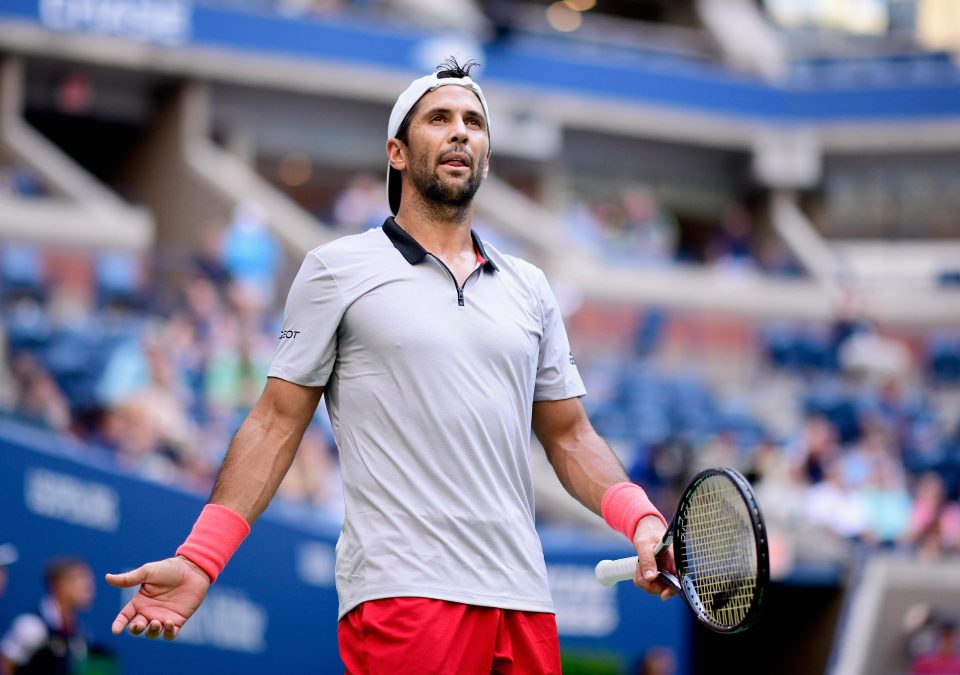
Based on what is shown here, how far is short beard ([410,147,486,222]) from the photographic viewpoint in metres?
3.31

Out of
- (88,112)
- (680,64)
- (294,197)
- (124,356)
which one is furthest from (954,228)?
(124,356)

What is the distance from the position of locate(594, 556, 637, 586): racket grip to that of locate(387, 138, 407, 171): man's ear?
1.05m

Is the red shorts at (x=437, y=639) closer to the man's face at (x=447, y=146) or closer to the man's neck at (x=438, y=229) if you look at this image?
the man's neck at (x=438, y=229)

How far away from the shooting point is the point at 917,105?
2347 centimetres

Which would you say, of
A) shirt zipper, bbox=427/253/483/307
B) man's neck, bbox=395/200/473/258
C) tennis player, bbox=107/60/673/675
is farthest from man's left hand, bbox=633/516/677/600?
man's neck, bbox=395/200/473/258

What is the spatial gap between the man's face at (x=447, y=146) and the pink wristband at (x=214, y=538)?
87 centimetres

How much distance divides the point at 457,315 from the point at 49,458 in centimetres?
565

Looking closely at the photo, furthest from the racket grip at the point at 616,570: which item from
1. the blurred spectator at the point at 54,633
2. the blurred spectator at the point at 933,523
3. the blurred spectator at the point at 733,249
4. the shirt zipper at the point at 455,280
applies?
the blurred spectator at the point at 733,249

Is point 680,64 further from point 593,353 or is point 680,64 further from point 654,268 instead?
point 593,353

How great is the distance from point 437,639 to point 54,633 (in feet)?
15.0

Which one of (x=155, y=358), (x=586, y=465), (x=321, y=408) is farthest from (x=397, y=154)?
(x=321, y=408)

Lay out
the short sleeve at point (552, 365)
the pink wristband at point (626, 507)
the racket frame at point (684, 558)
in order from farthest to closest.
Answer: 1. the short sleeve at point (552, 365)
2. the pink wristband at point (626, 507)
3. the racket frame at point (684, 558)

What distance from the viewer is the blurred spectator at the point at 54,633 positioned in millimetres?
6938

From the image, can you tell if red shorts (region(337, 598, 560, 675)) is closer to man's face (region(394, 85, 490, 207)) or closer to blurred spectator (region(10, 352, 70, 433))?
man's face (region(394, 85, 490, 207))
